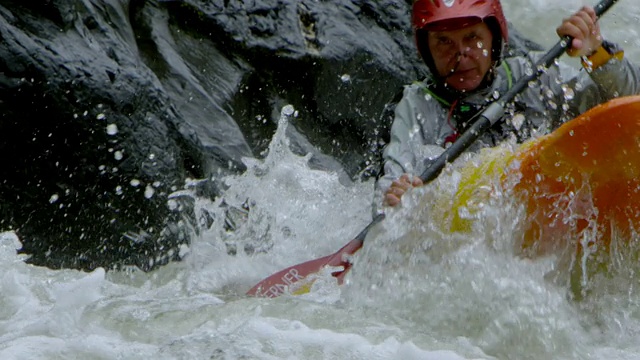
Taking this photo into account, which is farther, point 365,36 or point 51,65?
point 365,36

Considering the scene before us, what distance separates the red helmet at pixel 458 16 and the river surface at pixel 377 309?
2.71 feet

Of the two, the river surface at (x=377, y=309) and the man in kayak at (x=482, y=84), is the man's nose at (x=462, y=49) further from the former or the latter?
the river surface at (x=377, y=309)

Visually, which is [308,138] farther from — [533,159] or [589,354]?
[589,354]

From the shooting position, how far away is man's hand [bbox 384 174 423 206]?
3.54 meters

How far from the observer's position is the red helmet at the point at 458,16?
4023mm

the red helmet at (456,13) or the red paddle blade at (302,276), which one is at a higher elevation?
the red helmet at (456,13)

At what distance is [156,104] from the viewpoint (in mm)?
4469

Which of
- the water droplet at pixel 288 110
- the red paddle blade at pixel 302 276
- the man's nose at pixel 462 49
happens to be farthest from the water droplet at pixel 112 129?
the man's nose at pixel 462 49

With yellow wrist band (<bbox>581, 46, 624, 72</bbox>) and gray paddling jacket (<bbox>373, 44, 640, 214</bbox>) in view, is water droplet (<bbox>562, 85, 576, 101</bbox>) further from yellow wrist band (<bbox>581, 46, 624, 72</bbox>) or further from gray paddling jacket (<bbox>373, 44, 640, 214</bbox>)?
yellow wrist band (<bbox>581, 46, 624, 72</bbox>)

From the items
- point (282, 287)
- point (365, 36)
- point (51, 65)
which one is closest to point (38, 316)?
point (282, 287)

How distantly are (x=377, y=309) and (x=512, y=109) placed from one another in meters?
1.30

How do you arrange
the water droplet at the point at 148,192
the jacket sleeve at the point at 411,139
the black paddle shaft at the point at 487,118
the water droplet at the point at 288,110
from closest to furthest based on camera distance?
the black paddle shaft at the point at 487,118 < the jacket sleeve at the point at 411,139 < the water droplet at the point at 148,192 < the water droplet at the point at 288,110

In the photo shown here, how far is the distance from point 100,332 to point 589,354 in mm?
1445

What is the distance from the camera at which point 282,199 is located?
4648 mm
